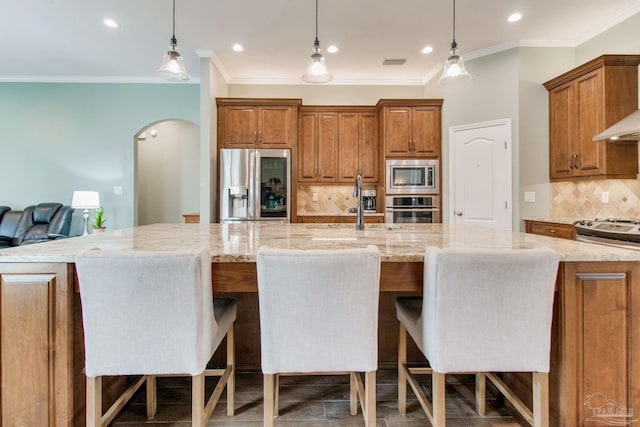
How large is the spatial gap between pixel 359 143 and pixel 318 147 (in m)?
0.60

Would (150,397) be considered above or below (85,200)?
below

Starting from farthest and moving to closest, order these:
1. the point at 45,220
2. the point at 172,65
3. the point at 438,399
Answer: the point at 45,220 < the point at 172,65 < the point at 438,399

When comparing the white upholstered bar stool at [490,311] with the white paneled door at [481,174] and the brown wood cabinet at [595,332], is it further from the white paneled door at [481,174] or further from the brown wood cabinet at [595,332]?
the white paneled door at [481,174]

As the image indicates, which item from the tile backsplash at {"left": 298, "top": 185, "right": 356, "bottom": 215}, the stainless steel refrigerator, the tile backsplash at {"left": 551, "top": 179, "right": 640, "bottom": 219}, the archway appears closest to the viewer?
the tile backsplash at {"left": 551, "top": 179, "right": 640, "bottom": 219}

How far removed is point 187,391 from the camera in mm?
1690

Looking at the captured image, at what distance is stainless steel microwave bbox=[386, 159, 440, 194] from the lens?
162 inches

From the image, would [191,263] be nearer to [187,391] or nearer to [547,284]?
[187,391]

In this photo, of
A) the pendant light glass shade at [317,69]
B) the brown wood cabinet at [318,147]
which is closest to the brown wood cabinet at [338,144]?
the brown wood cabinet at [318,147]

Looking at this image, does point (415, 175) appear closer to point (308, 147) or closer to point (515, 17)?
point (308, 147)

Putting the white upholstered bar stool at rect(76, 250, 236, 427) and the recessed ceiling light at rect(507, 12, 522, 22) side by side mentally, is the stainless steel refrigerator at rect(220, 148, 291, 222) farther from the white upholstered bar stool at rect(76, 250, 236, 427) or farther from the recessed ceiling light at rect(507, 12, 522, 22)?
the recessed ceiling light at rect(507, 12, 522, 22)

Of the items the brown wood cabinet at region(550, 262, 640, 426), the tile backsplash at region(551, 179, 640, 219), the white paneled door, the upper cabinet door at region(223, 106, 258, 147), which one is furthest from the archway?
the brown wood cabinet at region(550, 262, 640, 426)

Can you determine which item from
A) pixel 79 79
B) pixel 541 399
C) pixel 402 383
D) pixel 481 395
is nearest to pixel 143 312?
pixel 402 383

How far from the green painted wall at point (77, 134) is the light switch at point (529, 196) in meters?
4.71

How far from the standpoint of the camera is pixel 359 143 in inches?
170
